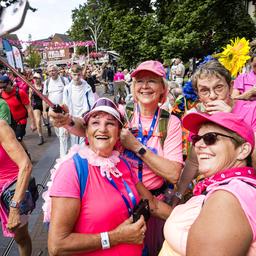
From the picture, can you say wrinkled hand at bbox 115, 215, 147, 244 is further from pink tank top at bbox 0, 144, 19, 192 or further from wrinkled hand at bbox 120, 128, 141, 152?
pink tank top at bbox 0, 144, 19, 192

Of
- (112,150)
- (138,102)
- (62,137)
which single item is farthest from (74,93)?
(112,150)

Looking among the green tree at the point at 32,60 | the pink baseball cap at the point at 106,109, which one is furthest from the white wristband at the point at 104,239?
A: the green tree at the point at 32,60

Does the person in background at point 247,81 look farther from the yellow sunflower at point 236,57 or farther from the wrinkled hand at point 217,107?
the wrinkled hand at point 217,107

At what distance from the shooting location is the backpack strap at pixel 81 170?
1.76 meters

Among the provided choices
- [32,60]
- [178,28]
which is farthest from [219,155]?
[32,60]

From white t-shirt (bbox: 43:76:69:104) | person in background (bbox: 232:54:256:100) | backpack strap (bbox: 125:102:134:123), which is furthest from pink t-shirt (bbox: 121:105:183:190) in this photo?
white t-shirt (bbox: 43:76:69:104)

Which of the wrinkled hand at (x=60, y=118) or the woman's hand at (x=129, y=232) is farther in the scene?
the wrinkled hand at (x=60, y=118)

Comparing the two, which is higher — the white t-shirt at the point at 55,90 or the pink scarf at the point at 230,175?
the pink scarf at the point at 230,175

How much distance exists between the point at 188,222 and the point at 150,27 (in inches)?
739

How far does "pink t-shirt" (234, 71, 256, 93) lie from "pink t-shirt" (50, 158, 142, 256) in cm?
234

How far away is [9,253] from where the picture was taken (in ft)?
11.6

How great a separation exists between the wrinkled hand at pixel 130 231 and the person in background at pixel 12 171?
1095 millimetres

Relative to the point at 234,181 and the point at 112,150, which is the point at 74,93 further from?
the point at 234,181

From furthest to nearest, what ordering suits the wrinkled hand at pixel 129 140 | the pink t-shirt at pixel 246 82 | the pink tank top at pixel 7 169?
the pink t-shirt at pixel 246 82, the pink tank top at pixel 7 169, the wrinkled hand at pixel 129 140
